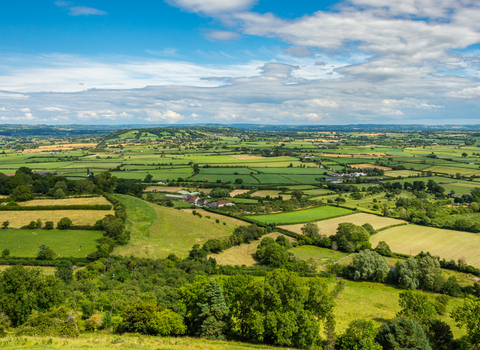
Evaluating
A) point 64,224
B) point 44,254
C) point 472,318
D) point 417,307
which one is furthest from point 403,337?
point 64,224

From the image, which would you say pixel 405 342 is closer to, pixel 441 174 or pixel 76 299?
pixel 76 299

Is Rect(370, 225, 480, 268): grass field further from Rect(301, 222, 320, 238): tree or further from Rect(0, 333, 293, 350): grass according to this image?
Rect(0, 333, 293, 350): grass

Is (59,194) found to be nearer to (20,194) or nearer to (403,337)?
(20,194)

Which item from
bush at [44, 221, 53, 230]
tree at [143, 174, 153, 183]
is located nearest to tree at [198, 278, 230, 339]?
bush at [44, 221, 53, 230]

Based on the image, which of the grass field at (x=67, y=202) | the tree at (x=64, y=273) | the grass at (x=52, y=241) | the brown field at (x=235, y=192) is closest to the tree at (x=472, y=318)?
the tree at (x=64, y=273)

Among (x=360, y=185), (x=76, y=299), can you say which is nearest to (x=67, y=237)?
(x=76, y=299)

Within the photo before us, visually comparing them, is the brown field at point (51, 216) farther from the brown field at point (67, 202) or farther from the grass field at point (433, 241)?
the grass field at point (433, 241)
